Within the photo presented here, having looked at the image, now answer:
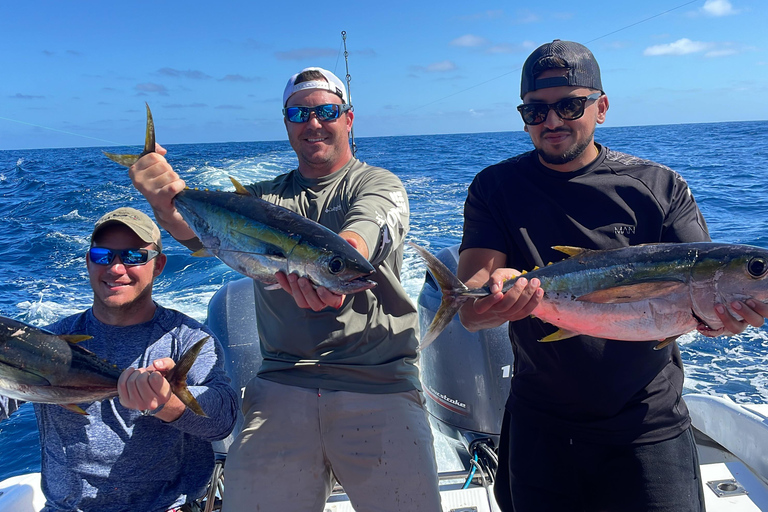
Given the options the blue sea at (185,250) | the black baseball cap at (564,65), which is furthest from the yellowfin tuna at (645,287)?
the black baseball cap at (564,65)

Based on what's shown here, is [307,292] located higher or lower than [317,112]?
lower

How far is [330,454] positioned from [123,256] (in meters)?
1.41

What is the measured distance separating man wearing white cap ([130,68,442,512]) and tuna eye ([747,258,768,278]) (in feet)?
4.75

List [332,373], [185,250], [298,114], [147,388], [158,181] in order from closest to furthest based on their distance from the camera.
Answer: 1. [147,388]
2. [158,181]
3. [332,373]
4. [298,114]
5. [185,250]

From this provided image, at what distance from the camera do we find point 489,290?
230cm

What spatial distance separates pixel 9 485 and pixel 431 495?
2510mm

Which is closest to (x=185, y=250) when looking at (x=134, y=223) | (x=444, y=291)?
(x=134, y=223)

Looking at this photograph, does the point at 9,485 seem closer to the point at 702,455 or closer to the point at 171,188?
the point at 171,188

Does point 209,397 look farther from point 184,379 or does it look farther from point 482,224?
point 482,224

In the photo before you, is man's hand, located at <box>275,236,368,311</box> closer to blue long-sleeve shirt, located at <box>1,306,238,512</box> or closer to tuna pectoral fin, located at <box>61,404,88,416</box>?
blue long-sleeve shirt, located at <box>1,306,238,512</box>

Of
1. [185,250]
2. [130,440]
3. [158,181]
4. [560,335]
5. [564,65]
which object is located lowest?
[185,250]

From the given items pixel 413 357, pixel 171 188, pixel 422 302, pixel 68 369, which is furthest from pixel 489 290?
pixel 422 302

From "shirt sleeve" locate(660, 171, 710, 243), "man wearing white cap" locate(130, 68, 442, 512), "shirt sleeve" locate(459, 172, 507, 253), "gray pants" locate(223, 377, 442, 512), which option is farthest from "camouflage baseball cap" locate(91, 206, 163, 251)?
"shirt sleeve" locate(660, 171, 710, 243)

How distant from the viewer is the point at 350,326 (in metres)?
2.74
